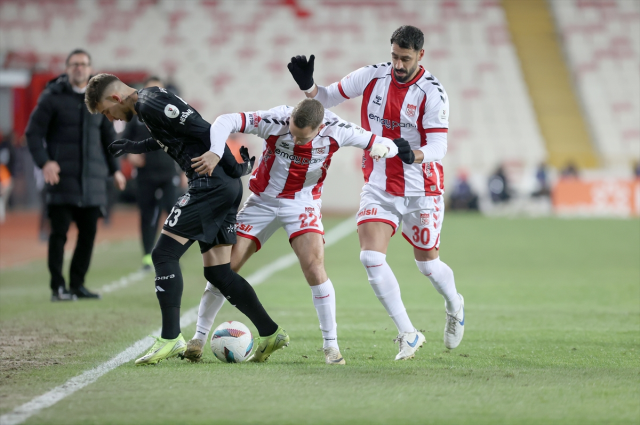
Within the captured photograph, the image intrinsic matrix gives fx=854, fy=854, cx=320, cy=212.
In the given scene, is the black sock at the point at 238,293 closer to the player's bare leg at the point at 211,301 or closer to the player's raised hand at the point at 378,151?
the player's bare leg at the point at 211,301

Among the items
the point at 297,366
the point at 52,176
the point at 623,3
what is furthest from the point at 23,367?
the point at 623,3

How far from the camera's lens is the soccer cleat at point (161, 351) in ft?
16.7

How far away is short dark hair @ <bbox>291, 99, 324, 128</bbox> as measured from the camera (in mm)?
5105

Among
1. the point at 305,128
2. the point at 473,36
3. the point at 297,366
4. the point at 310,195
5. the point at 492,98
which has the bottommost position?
the point at 297,366

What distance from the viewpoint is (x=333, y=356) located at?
5234 millimetres

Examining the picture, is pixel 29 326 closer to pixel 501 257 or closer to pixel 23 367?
pixel 23 367

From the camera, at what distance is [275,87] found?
28.1 m

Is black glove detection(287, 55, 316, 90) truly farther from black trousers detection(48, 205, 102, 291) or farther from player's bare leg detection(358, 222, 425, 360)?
black trousers detection(48, 205, 102, 291)

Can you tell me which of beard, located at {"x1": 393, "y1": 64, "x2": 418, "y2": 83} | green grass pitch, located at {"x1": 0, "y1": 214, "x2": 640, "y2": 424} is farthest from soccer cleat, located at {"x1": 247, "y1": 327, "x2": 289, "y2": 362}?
beard, located at {"x1": 393, "y1": 64, "x2": 418, "y2": 83}

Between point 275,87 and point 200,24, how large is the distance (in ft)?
13.0

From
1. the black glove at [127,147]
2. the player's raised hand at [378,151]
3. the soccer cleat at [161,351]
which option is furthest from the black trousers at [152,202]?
the player's raised hand at [378,151]

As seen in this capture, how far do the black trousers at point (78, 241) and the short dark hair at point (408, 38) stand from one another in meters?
4.01

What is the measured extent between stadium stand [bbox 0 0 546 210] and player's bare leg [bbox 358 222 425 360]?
20.8 meters

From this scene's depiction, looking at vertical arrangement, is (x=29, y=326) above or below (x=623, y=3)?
below
